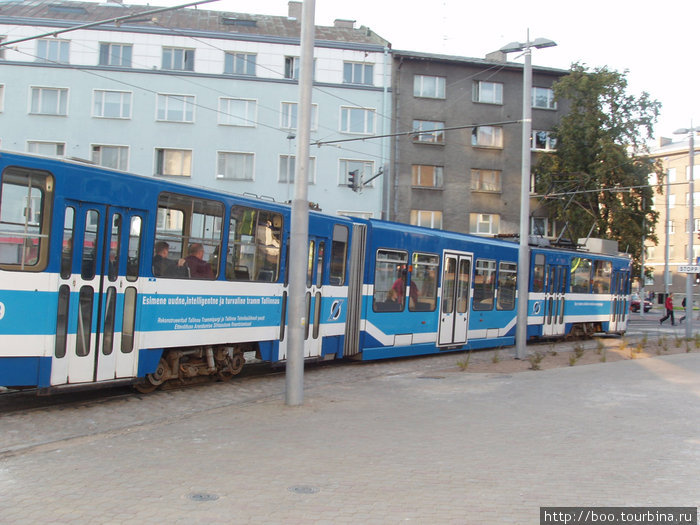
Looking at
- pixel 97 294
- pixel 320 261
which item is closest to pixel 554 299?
pixel 320 261

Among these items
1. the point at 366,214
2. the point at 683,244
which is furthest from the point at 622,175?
the point at 683,244

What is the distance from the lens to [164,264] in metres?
9.46

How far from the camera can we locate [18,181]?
7.86 meters

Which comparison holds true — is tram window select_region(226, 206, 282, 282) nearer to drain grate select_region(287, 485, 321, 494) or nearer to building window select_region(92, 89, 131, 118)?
drain grate select_region(287, 485, 321, 494)

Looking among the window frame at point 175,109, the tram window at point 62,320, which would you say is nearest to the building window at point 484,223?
the window frame at point 175,109

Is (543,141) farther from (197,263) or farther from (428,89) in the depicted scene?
(197,263)

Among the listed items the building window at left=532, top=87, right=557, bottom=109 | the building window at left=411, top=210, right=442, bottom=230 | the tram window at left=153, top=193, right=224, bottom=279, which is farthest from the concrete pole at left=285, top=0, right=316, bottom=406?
the building window at left=532, top=87, right=557, bottom=109

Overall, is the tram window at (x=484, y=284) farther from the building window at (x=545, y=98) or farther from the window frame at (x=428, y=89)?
the building window at (x=545, y=98)

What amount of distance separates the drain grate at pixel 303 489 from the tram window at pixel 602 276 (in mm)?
19662

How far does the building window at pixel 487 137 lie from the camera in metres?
40.0

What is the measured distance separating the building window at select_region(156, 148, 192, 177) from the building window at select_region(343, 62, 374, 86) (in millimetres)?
9378

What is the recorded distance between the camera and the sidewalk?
16.6 feet

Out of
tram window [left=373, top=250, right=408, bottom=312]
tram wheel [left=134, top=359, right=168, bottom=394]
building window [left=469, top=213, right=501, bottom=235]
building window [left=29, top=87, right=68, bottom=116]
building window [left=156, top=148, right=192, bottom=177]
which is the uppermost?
building window [left=29, top=87, right=68, bottom=116]

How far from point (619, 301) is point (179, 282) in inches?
780
